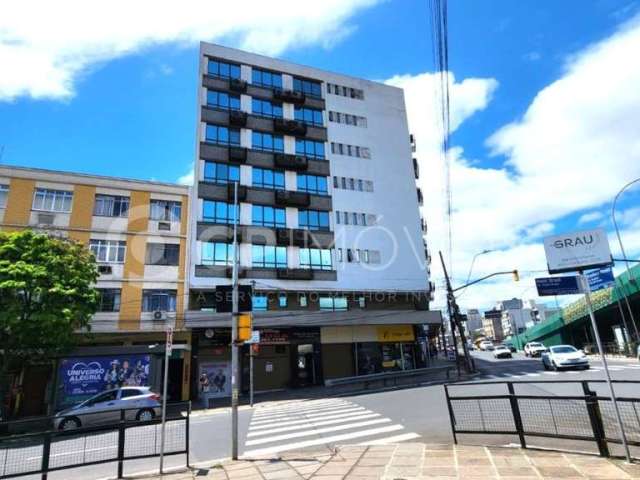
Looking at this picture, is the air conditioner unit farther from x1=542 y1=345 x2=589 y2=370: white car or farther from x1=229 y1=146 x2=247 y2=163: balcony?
x1=542 y1=345 x2=589 y2=370: white car

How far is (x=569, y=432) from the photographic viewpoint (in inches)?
270

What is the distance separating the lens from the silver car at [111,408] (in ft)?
52.2

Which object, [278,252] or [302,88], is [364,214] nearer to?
[278,252]

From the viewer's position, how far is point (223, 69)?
34094 mm

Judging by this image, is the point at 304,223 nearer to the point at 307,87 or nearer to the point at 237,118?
the point at 237,118

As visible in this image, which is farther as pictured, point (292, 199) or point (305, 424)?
point (292, 199)

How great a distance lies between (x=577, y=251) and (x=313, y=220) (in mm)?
25993

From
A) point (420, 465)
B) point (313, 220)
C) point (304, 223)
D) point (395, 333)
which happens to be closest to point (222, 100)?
point (304, 223)

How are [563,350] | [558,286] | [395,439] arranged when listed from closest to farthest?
[558,286] → [395,439] → [563,350]

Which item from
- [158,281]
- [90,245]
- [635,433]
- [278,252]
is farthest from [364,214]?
[635,433]

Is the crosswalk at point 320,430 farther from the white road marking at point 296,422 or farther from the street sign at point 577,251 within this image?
the street sign at point 577,251

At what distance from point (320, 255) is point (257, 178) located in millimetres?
7986

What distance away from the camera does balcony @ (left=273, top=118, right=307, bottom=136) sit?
3381 centimetres

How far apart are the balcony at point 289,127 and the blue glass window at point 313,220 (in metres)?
7.19
